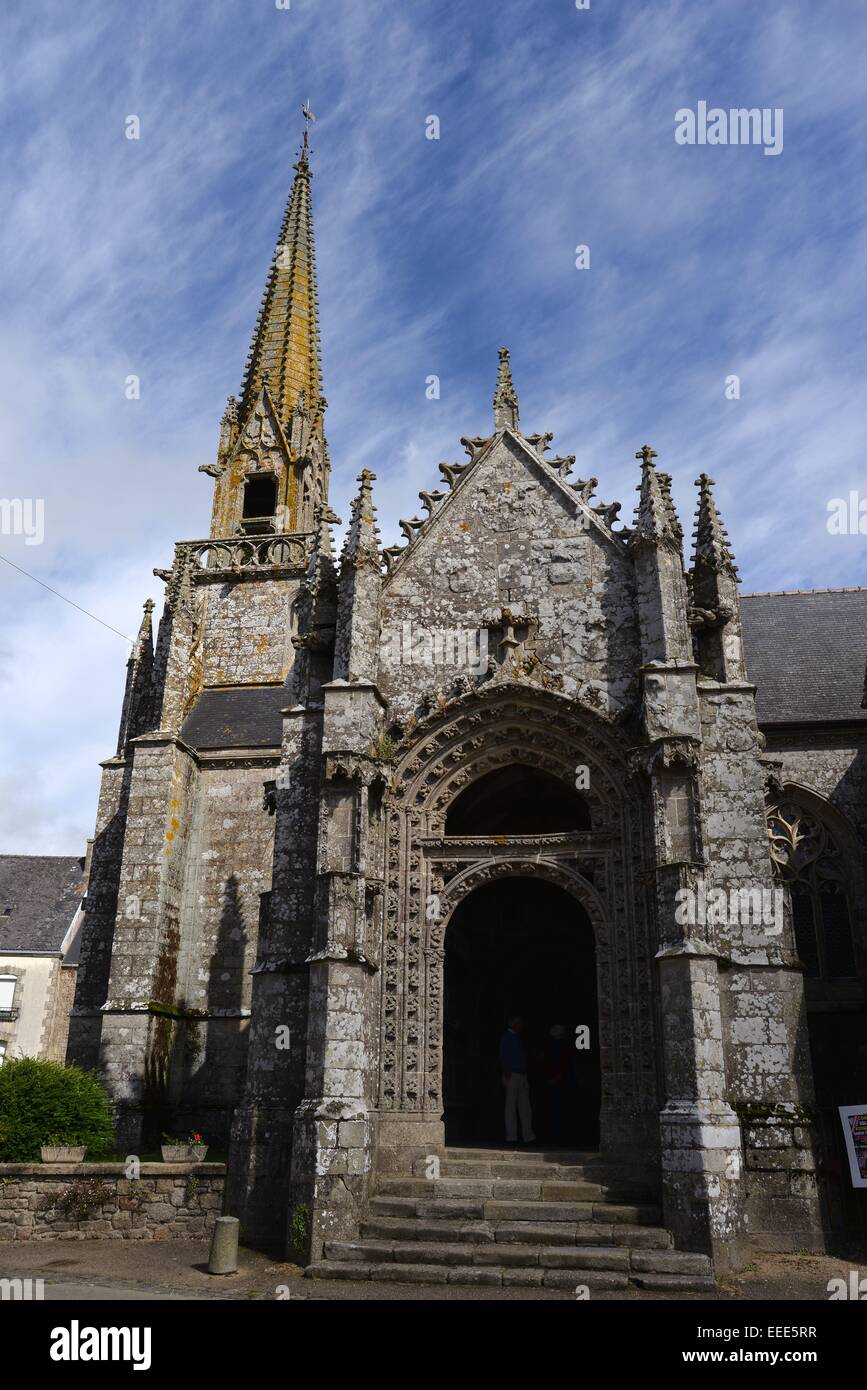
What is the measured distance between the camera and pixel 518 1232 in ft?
29.0

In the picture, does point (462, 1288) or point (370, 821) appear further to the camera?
point (370, 821)

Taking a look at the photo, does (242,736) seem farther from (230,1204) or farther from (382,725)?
(230,1204)

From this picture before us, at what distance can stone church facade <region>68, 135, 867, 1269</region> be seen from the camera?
949cm

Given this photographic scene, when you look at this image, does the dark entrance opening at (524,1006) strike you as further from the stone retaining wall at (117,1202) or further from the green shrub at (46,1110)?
the green shrub at (46,1110)

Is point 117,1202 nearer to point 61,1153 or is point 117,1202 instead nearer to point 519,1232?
point 61,1153

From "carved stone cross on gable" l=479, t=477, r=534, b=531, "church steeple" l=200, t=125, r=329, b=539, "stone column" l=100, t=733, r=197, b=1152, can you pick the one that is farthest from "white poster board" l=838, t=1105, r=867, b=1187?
"church steeple" l=200, t=125, r=329, b=539

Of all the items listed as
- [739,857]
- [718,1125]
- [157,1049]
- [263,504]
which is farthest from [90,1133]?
[263,504]

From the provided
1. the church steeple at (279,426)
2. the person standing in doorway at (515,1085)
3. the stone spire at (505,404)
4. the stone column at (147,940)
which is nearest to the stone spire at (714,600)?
the stone spire at (505,404)

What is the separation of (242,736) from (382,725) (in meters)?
7.57

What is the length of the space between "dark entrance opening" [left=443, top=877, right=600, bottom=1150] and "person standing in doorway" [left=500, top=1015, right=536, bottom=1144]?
1007 mm

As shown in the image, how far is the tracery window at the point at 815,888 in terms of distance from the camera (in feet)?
50.7

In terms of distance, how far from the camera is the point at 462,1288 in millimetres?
8156

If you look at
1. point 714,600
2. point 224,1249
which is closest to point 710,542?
point 714,600

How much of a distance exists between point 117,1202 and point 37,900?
77.9 feet
